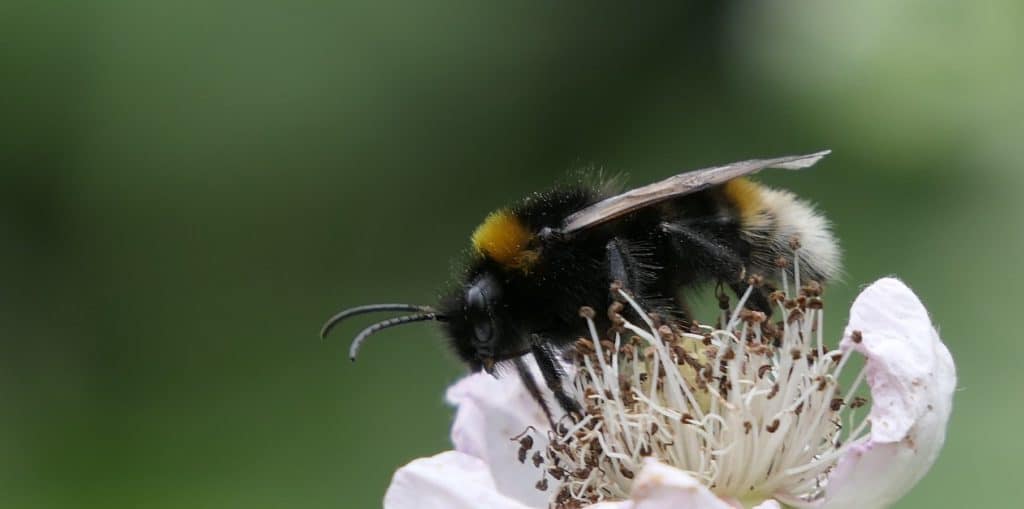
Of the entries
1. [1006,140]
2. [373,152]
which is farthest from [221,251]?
[1006,140]

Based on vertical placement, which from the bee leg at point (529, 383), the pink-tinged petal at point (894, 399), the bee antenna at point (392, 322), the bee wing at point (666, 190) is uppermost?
the bee wing at point (666, 190)

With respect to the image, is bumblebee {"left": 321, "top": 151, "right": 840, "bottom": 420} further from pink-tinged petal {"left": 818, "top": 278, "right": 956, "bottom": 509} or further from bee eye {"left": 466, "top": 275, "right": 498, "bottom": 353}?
pink-tinged petal {"left": 818, "top": 278, "right": 956, "bottom": 509}

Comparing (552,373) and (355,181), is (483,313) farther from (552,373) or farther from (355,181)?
(355,181)

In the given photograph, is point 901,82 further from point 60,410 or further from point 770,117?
point 60,410

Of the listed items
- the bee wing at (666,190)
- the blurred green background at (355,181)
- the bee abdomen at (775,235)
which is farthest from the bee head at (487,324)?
the blurred green background at (355,181)

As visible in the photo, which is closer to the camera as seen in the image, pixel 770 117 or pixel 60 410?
pixel 60 410

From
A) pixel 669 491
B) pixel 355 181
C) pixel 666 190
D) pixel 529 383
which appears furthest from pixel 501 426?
pixel 355 181

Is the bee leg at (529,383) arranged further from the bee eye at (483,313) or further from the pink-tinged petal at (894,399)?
the pink-tinged petal at (894,399)
